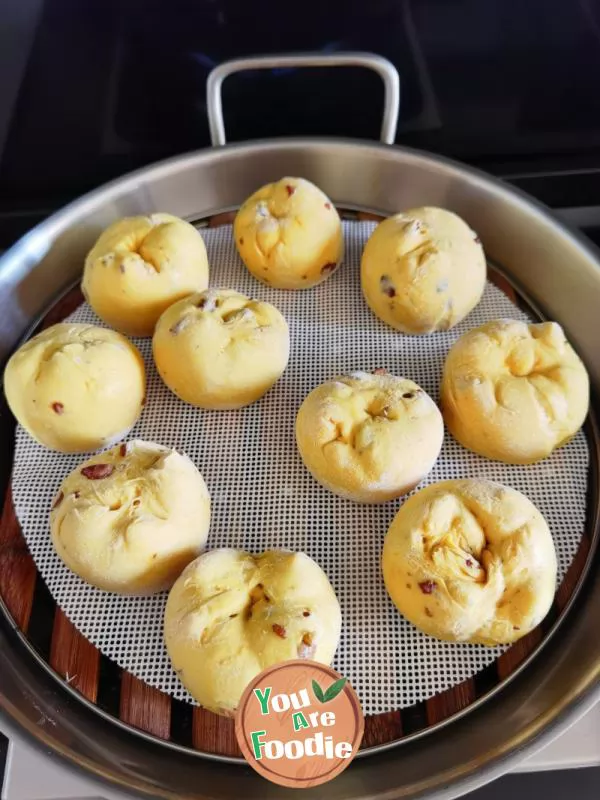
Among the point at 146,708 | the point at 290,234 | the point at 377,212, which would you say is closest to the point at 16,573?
the point at 146,708

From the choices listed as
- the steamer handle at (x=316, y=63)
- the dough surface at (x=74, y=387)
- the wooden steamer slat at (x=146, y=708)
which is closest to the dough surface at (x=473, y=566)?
the wooden steamer slat at (x=146, y=708)

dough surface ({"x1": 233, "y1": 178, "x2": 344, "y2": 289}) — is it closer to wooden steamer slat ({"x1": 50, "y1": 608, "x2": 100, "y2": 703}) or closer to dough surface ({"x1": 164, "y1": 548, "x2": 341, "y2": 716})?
dough surface ({"x1": 164, "y1": 548, "x2": 341, "y2": 716})

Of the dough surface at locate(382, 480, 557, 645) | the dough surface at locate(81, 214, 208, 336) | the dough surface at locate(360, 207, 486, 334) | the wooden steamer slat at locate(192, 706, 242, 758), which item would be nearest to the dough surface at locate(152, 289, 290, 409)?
the dough surface at locate(81, 214, 208, 336)

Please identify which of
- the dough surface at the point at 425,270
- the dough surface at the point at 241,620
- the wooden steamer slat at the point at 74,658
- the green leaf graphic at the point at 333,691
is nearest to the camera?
the green leaf graphic at the point at 333,691

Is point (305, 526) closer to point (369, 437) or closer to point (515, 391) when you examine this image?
point (369, 437)

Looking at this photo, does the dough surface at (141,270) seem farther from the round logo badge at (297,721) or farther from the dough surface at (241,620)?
the round logo badge at (297,721)

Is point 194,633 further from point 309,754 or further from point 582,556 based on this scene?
point 582,556
